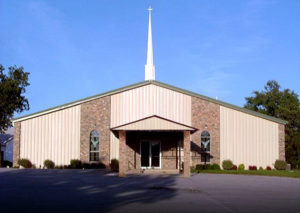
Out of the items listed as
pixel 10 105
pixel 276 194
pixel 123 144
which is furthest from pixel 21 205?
pixel 10 105

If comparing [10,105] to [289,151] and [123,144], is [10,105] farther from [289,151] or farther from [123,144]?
[289,151]

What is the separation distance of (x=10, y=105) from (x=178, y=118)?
19.7 meters

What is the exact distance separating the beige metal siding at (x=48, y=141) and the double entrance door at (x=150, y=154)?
5077 millimetres

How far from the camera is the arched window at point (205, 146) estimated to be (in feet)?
103

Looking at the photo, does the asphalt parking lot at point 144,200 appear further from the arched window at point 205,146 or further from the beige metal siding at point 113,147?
the arched window at point 205,146

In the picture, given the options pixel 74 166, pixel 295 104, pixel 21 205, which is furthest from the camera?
pixel 295 104

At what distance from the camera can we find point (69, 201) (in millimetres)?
12273

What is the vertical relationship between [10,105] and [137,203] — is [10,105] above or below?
above

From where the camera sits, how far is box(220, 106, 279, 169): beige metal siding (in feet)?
103

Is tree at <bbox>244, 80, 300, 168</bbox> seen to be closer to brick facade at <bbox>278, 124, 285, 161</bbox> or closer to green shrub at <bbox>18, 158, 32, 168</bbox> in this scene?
brick facade at <bbox>278, 124, 285, 161</bbox>

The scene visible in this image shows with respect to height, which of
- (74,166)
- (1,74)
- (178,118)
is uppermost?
(1,74)

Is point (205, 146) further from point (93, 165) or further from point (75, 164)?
point (75, 164)

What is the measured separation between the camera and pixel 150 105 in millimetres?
31828

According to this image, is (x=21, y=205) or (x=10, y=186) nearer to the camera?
(x=21, y=205)
